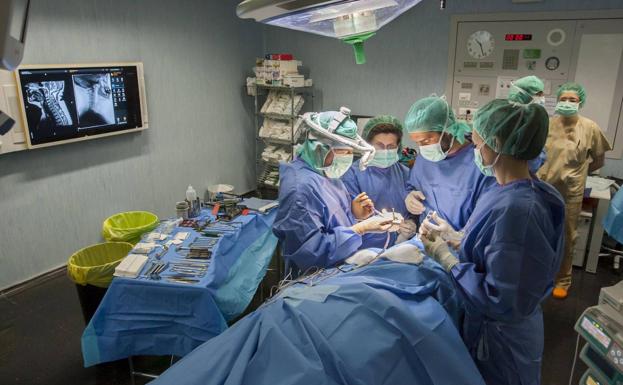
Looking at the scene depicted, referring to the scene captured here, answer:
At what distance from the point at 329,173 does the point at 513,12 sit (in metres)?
3.17

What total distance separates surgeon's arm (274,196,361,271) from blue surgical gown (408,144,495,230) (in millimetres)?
564

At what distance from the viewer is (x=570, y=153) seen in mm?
3311

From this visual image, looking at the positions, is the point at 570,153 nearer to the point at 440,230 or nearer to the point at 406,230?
the point at 406,230

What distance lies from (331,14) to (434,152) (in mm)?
1332

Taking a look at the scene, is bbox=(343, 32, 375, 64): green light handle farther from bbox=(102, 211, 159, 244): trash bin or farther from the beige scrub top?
the beige scrub top

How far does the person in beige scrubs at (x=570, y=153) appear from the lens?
130 inches

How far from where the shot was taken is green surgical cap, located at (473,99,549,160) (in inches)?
59.8

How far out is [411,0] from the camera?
1.06 meters

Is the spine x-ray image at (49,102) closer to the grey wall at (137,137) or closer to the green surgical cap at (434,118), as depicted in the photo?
the grey wall at (137,137)

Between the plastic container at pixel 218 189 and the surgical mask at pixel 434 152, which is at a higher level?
the surgical mask at pixel 434 152

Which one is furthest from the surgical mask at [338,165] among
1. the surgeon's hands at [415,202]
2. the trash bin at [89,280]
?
the trash bin at [89,280]

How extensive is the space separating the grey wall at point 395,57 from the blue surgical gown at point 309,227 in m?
3.08

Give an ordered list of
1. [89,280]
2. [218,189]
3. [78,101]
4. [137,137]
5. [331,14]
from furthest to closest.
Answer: [218,189] < [137,137] < [78,101] < [89,280] < [331,14]

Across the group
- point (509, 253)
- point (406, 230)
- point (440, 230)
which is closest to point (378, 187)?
point (406, 230)
